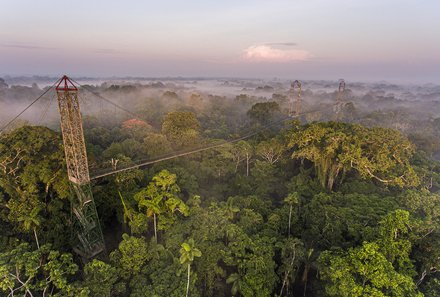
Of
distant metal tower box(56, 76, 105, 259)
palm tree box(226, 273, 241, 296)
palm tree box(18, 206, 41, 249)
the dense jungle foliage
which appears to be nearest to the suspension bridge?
distant metal tower box(56, 76, 105, 259)

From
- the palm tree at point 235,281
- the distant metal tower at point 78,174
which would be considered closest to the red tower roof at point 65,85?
the distant metal tower at point 78,174

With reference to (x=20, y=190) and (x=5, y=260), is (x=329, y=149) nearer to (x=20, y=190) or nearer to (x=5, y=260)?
(x=5, y=260)

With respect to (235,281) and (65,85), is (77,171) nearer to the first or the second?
(65,85)

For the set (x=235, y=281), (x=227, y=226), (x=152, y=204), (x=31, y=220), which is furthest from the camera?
(x=227, y=226)

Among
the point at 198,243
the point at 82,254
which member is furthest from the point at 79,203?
the point at 198,243

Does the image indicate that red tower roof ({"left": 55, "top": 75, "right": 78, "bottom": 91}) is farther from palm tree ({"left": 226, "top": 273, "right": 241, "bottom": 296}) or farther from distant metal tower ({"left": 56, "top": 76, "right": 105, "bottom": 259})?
palm tree ({"left": 226, "top": 273, "right": 241, "bottom": 296})

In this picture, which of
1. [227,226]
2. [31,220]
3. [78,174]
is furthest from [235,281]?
[31,220]

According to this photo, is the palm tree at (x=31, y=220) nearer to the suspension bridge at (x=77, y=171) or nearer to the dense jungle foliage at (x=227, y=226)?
the dense jungle foliage at (x=227, y=226)

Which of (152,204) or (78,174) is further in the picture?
(152,204)
